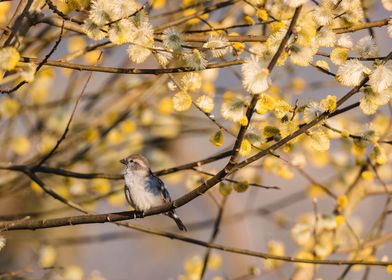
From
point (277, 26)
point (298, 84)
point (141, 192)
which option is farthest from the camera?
point (298, 84)

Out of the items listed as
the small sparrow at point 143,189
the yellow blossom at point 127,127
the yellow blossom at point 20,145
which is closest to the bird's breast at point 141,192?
the small sparrow at point 143,189

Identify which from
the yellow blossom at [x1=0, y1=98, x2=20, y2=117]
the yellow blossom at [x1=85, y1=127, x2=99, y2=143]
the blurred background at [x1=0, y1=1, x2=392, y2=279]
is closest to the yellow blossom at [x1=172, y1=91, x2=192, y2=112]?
the blurred background at [x1=0, y1=1, x2=392, y2=279]

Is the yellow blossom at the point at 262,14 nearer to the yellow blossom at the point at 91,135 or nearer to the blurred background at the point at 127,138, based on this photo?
→ the blurred background at the point at 127,138

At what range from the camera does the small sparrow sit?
141 inches

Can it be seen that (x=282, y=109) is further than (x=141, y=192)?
No

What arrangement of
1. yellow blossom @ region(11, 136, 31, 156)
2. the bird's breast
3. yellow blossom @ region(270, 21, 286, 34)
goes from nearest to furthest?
yellow blossom @ region(270, 21, 286, 34)
the bird's breast
yellow blossom @ region(11, 136, 31, 156)

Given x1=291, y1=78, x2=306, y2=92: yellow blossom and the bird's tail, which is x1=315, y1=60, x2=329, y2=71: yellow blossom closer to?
the bird's tail

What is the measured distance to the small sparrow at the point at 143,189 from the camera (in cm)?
357

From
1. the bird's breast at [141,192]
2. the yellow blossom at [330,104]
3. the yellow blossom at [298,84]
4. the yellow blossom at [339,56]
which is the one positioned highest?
the yellow blossom at [298,84]

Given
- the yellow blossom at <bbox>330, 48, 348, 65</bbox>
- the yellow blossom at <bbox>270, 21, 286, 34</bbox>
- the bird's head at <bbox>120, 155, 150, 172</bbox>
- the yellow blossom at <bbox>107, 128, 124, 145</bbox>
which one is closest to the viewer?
the yellow blossom at <bbox>330, 48, 348, 65</bbox>

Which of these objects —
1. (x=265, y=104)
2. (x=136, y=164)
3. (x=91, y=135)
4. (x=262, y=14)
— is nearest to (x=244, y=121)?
A: (x=265, y=104)

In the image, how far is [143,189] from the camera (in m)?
3.60

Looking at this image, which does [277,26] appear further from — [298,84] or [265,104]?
[298,84]

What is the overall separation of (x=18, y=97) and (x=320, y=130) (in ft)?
7.80
